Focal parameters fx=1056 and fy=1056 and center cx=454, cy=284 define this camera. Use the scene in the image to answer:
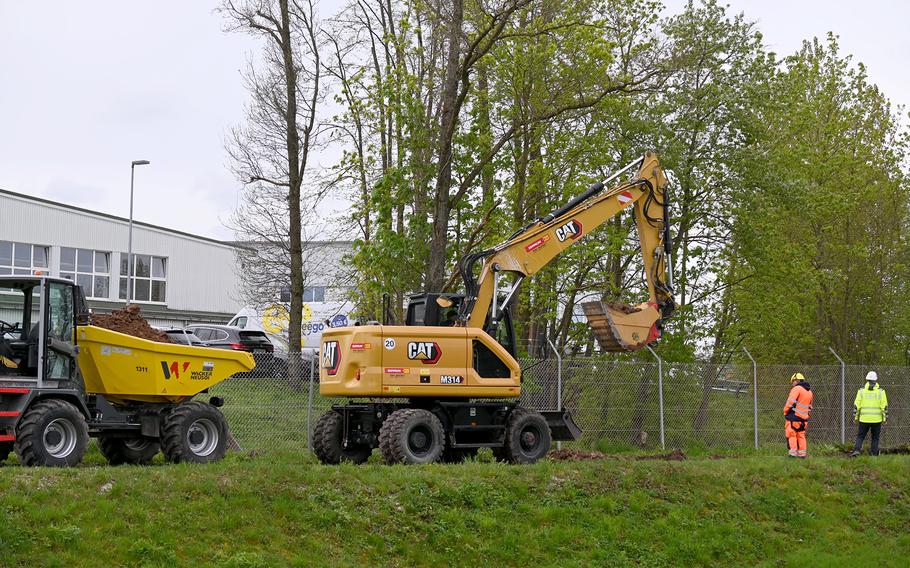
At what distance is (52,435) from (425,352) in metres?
5.45

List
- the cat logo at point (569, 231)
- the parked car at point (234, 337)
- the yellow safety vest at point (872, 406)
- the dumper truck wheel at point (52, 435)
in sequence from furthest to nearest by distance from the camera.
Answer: the parked car at point (234, 337) < the yellow safety vest at point (872, 406) < the cat logo at point (569, 231) < the dumper truck wheel at point (52, 435)

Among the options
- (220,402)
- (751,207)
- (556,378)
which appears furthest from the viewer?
(751,207)

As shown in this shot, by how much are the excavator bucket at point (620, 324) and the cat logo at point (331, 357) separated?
421 cm

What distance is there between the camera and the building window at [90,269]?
43.5m

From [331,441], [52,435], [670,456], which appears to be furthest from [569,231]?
[52,435]

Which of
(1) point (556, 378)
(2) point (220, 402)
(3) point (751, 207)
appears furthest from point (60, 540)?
(3) point (751, 207)

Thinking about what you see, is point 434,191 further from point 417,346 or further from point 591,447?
point 417,346

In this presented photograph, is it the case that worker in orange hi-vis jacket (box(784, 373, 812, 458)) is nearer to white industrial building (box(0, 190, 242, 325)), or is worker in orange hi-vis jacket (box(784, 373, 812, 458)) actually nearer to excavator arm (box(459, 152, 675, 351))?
excavator arm (box(459, 152, 675, 351))

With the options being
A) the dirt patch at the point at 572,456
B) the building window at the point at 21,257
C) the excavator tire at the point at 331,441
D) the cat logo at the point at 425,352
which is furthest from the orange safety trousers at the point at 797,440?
the building window at the point at 21,257

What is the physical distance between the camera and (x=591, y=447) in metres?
21.5

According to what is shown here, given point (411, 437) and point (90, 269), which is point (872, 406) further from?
point (90, 269)

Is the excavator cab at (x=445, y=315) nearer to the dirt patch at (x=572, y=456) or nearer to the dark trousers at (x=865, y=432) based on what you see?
the dirt patch at (x=572, y=456)

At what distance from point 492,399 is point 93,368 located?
20.4ft

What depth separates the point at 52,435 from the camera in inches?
510
